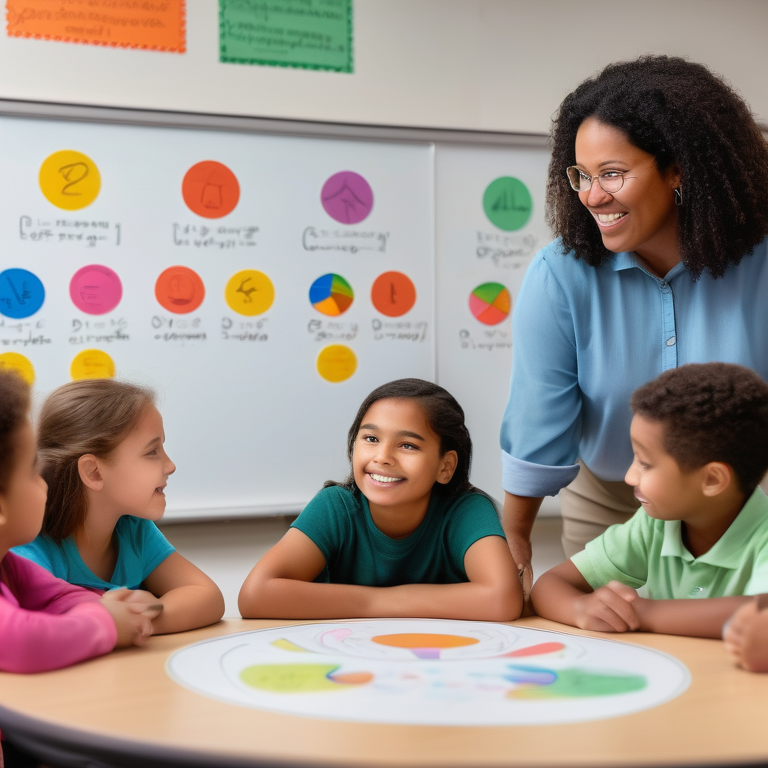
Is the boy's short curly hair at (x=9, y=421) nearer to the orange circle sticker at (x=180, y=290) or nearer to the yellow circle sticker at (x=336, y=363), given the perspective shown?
the orange circle sticker at (x=180, y=290)

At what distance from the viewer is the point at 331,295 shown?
252cm

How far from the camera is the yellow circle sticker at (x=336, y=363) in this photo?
2510 mm

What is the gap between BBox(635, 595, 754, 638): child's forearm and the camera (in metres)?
1.13

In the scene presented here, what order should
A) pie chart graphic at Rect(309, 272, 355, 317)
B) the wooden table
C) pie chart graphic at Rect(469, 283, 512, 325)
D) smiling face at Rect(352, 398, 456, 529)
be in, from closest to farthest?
the wooden table
smiling face at Rect(352, 398, 456, 529)
pie chart graphic at Rect(309, 272, 355, 317)
pie chart graphic at Rect(469, 283, 512, 325)

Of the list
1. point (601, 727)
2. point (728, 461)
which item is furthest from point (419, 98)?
point (601, 727)

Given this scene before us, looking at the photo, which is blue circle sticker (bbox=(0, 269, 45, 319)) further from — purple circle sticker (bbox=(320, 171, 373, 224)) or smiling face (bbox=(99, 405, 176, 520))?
Result: smiling face (bbox=(99, 405, 176, 520))

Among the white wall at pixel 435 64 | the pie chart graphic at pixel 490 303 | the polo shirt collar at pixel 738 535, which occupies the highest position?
the white wall at pixel 435 64

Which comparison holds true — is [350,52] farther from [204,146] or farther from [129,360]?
[129,360]

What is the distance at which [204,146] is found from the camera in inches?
94.9

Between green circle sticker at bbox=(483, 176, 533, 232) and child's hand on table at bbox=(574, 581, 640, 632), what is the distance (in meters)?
1.66

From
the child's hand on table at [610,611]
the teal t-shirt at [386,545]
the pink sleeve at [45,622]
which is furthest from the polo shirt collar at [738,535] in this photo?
the pink sleeve at [45,622]

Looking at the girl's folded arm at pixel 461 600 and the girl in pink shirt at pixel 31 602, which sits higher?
the girl in pink shirt at pixel 31 602

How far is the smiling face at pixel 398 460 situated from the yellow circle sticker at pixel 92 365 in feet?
3.46

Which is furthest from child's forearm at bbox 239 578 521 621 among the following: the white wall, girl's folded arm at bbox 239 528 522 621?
the white wall
